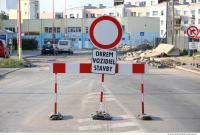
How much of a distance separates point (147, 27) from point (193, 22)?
13.4 m

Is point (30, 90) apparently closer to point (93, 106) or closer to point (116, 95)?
point (116, 95)

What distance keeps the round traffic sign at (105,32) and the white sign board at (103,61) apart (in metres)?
0.13

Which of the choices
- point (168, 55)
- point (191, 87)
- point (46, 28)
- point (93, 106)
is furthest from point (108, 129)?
point (46, 28)

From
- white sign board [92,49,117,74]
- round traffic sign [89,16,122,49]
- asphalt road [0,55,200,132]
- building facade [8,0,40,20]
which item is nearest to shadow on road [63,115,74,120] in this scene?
asphalt road [0,55,200,132]

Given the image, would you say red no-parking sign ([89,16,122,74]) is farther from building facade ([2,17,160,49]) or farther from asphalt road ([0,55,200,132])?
building facade ([2,17,160,49])

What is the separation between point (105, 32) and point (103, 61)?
60 centimetres

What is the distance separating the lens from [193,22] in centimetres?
11538

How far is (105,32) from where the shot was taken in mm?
10570

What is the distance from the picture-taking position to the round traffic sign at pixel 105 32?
10.5 m

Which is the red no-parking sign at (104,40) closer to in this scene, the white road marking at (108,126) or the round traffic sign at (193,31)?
the white road marking at (108,126)

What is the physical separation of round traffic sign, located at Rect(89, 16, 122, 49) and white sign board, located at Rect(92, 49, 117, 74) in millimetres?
129

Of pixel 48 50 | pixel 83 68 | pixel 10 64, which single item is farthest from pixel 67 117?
pixel 48 50

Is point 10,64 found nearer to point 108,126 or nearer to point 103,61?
point 103,61

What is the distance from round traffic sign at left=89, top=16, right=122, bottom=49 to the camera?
415 inches
